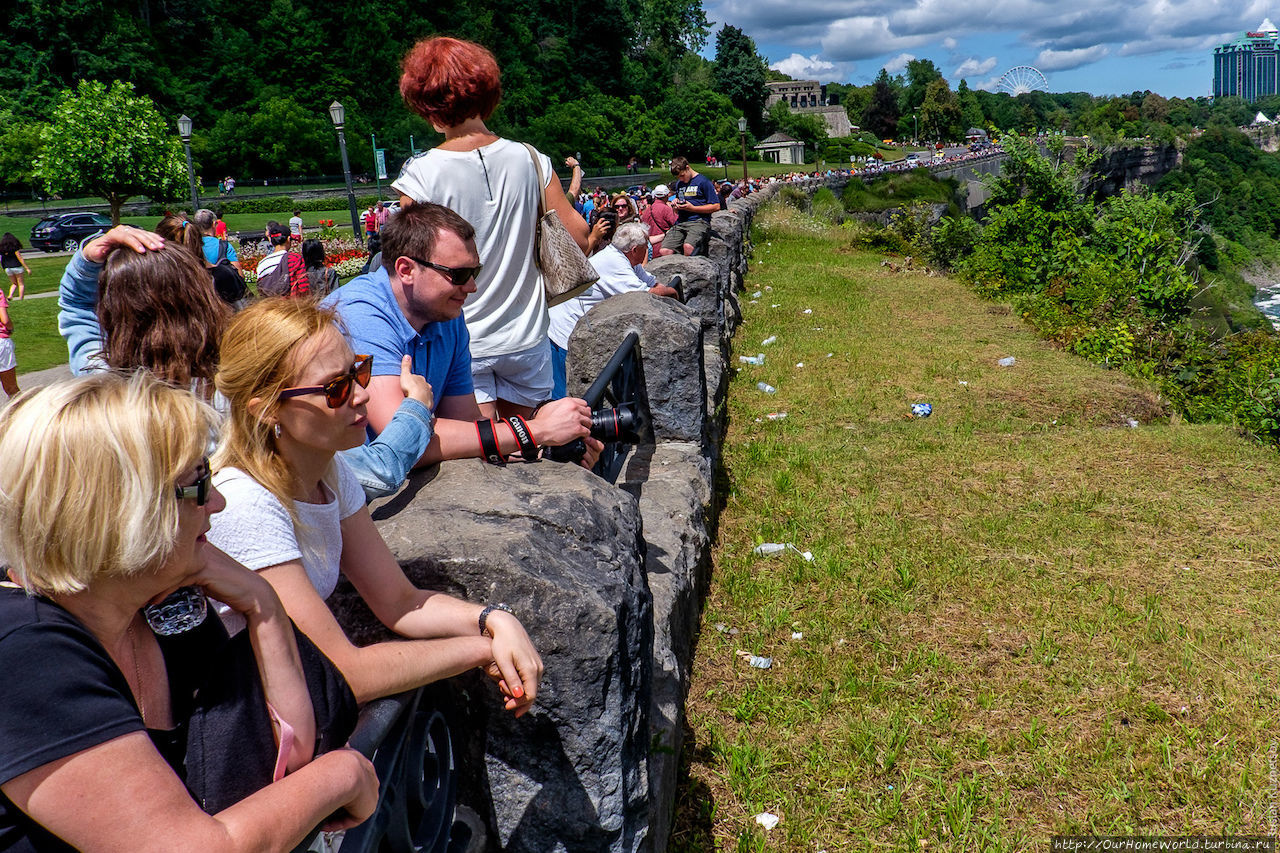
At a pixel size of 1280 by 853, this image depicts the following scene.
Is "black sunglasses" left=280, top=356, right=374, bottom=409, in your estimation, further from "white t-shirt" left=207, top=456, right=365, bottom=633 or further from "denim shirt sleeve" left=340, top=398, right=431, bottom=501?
"denim shirt sleeve" left=340, top=398, right=431, bottom=501

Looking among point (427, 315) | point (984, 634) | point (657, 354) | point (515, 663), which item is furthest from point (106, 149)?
point (515, 663)

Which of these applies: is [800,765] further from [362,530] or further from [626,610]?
[362,530]

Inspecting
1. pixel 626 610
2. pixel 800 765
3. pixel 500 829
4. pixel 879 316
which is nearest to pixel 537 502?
pixel 626 610

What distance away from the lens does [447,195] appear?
3168 mm

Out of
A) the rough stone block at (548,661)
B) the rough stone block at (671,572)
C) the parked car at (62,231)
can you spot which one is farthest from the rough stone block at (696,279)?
the parked car at (62,231)

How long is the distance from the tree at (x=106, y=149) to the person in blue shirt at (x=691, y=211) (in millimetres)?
21597

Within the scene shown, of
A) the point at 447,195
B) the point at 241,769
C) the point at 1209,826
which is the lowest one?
the point at 1209,826

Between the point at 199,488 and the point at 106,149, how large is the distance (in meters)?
32.0

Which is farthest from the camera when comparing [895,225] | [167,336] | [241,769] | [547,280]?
[895,225]

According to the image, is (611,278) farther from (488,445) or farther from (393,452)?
(393,452)

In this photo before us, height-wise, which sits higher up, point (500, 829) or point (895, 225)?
point (895, 225)

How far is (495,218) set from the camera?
128 inches

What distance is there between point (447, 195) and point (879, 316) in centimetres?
836

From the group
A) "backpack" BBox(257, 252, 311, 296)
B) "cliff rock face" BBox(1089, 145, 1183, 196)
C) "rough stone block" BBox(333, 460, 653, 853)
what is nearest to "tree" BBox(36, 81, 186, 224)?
"backpack" BBox(257, 252, 311, 296)
